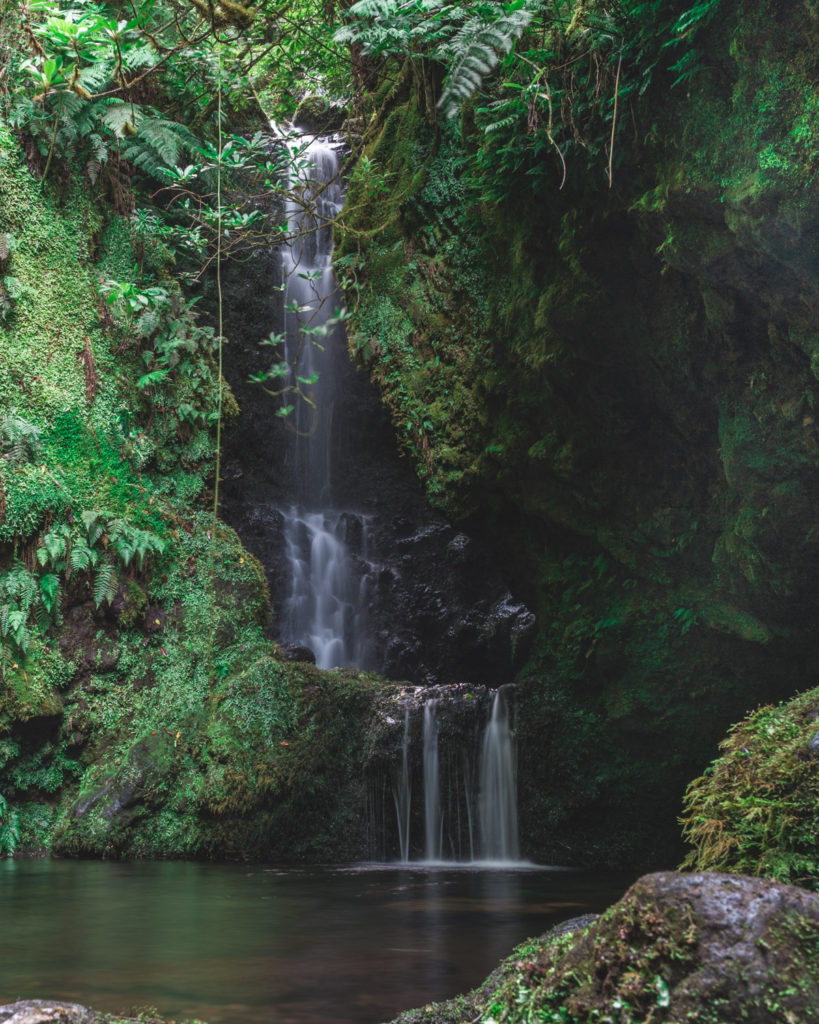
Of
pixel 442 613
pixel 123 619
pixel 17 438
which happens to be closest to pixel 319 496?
pixel 442 613

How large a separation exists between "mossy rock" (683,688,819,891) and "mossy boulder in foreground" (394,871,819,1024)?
1.14 metres

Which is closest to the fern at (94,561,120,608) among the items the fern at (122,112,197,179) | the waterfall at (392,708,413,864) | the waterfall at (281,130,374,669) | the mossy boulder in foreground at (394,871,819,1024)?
the waterfall at (392,708,413,864)

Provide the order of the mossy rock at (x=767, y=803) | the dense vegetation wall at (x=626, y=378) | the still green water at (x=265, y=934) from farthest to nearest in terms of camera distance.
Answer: the dense vegetation wall at (x=626, y=378) → the still green water at (x=265, y=934) → the mossy rock at (x=767, y=803)

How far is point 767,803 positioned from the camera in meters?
2.98

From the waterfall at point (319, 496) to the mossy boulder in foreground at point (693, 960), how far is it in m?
11.6

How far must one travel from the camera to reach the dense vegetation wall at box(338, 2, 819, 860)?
500 centimetres

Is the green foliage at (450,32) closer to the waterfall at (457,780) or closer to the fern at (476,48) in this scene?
the fern at (476,48)

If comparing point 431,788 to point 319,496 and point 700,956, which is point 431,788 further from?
point 700,956

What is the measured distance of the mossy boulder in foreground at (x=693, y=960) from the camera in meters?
1.61

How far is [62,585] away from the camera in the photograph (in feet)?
29.6

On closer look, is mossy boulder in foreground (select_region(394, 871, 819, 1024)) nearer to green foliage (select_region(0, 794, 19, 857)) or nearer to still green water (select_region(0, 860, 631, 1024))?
still green water (select_region(0, 860, 631, 1024))

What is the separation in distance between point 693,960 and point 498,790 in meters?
7.59

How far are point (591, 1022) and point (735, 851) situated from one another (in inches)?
60.4

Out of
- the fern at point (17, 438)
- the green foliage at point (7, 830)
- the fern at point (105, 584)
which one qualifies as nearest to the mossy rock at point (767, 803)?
the fern at point (105, 584)
